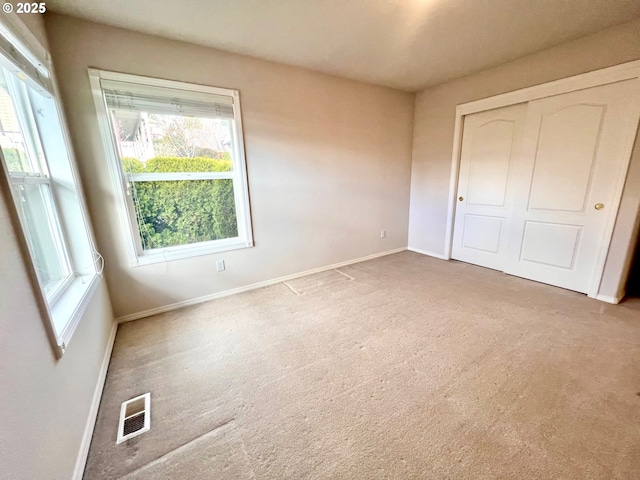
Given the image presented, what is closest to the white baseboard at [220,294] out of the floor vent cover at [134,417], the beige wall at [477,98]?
the floor vent cover at [134,417]

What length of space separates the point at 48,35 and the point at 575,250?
16.3 feet

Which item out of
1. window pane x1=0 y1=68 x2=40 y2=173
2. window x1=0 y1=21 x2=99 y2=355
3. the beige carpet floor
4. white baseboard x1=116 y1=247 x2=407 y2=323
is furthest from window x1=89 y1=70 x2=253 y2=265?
the beige carpet floor

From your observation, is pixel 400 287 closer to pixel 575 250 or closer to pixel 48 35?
pixel 575 250

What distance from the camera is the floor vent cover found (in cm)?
132

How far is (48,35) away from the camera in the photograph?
1825mm

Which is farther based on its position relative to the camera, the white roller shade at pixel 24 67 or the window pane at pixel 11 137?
the window pane at pixel 11 137

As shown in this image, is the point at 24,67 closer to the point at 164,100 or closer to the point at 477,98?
the point at 164,100

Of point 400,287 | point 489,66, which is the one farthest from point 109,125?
point 489,66

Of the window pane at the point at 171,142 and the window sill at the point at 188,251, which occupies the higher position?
the window pane at the point at 171,142

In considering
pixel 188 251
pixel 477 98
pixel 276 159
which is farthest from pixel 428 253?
pixel 188 251

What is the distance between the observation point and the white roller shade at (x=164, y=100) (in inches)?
82.1

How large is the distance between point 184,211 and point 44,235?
41.4 inches

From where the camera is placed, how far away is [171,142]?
239 centimetres

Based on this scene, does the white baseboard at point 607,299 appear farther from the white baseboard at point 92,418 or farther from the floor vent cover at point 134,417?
the white baseboard at point 92,418
